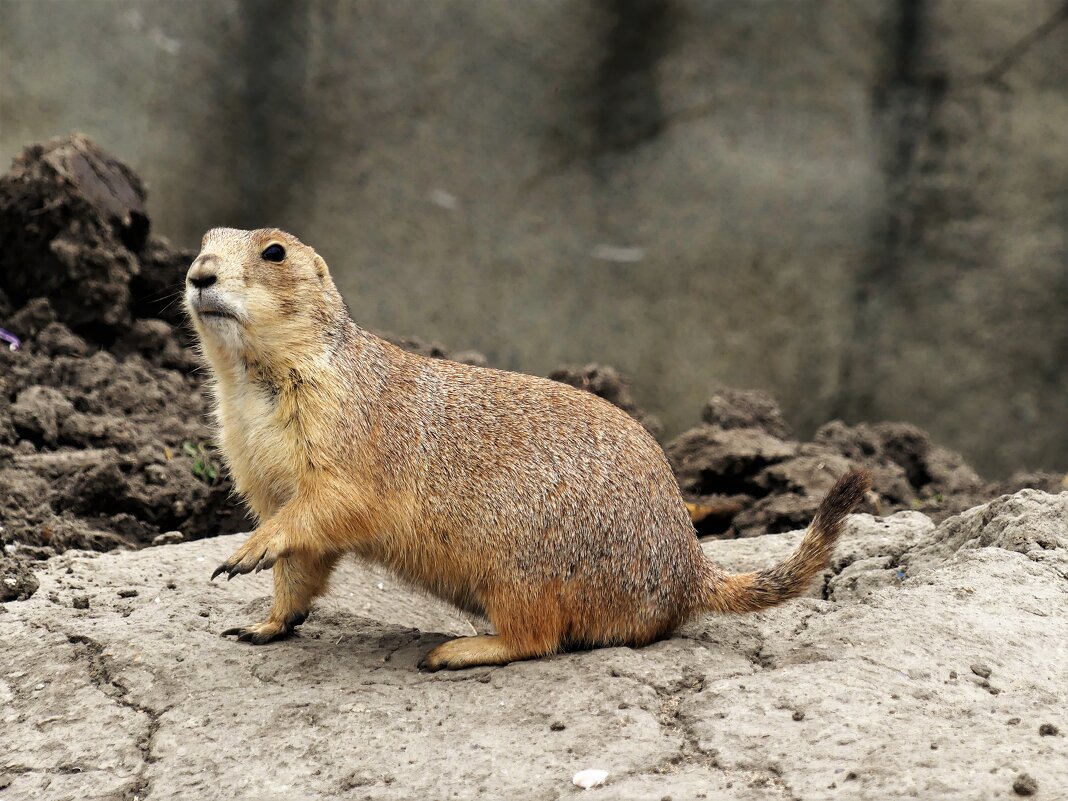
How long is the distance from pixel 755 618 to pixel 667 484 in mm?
764

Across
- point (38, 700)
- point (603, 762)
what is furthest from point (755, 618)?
point (38, 700)

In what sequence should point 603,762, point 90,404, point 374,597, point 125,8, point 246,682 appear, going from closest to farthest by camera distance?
point 603,762
point 246,682
point 374,597
point 90,404
point 125,8

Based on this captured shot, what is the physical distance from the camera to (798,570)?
14.7ft

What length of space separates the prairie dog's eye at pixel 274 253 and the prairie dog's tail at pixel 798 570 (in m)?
2.03

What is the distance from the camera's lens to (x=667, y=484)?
4.57 meters

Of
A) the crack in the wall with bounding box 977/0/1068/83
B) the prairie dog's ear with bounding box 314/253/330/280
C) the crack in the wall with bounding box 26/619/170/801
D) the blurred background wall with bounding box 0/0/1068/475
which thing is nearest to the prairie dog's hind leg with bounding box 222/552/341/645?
the crack in the wall with bounding box 26/619/170/801

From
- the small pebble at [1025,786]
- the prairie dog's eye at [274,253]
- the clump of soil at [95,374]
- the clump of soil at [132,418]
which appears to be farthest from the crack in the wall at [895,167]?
the small pebble at [1025,786]

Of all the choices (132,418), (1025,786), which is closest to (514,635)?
(1025,786)

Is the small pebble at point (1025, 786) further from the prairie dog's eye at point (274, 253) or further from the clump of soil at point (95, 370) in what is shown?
the clump of soil at point (95, 370)

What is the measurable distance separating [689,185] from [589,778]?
294 inches

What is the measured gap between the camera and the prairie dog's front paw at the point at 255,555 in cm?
406

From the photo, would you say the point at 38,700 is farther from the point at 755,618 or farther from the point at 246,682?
the point at 755,618

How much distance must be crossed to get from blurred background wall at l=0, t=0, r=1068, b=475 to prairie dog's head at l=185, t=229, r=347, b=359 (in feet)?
18.2

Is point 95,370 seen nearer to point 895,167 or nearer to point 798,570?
point 798,570
